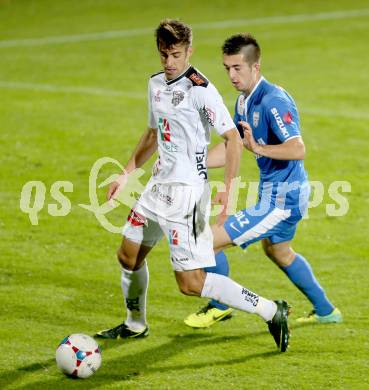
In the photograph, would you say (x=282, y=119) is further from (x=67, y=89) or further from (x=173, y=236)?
(x=67, y=89)

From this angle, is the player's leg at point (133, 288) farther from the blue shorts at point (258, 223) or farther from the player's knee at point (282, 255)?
the player's knee at point (282, 255)

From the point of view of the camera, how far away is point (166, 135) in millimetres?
7992

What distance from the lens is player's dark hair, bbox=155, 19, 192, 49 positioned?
300 inches

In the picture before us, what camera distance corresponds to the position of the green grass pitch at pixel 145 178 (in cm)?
802

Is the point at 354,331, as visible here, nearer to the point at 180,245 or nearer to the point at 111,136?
the point at 180,245

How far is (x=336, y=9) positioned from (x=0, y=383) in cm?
1958

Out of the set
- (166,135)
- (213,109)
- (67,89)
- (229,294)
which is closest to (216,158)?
(166,135)

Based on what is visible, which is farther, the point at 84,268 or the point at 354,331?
the point at 84,268

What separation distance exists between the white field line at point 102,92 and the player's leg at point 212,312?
770 centimetres

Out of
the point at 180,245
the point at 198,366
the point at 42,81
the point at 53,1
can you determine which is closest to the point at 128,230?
the point at 180,245

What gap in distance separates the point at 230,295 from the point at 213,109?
1375 millimetres

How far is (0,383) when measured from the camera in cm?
→ 757

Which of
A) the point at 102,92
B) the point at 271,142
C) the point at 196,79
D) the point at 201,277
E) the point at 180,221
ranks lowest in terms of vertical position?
the point at 201,277

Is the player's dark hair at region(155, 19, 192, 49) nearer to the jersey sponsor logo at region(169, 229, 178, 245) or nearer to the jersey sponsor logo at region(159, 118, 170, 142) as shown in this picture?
the jersey sponsor logo at region(159, 118, 170, 142)
